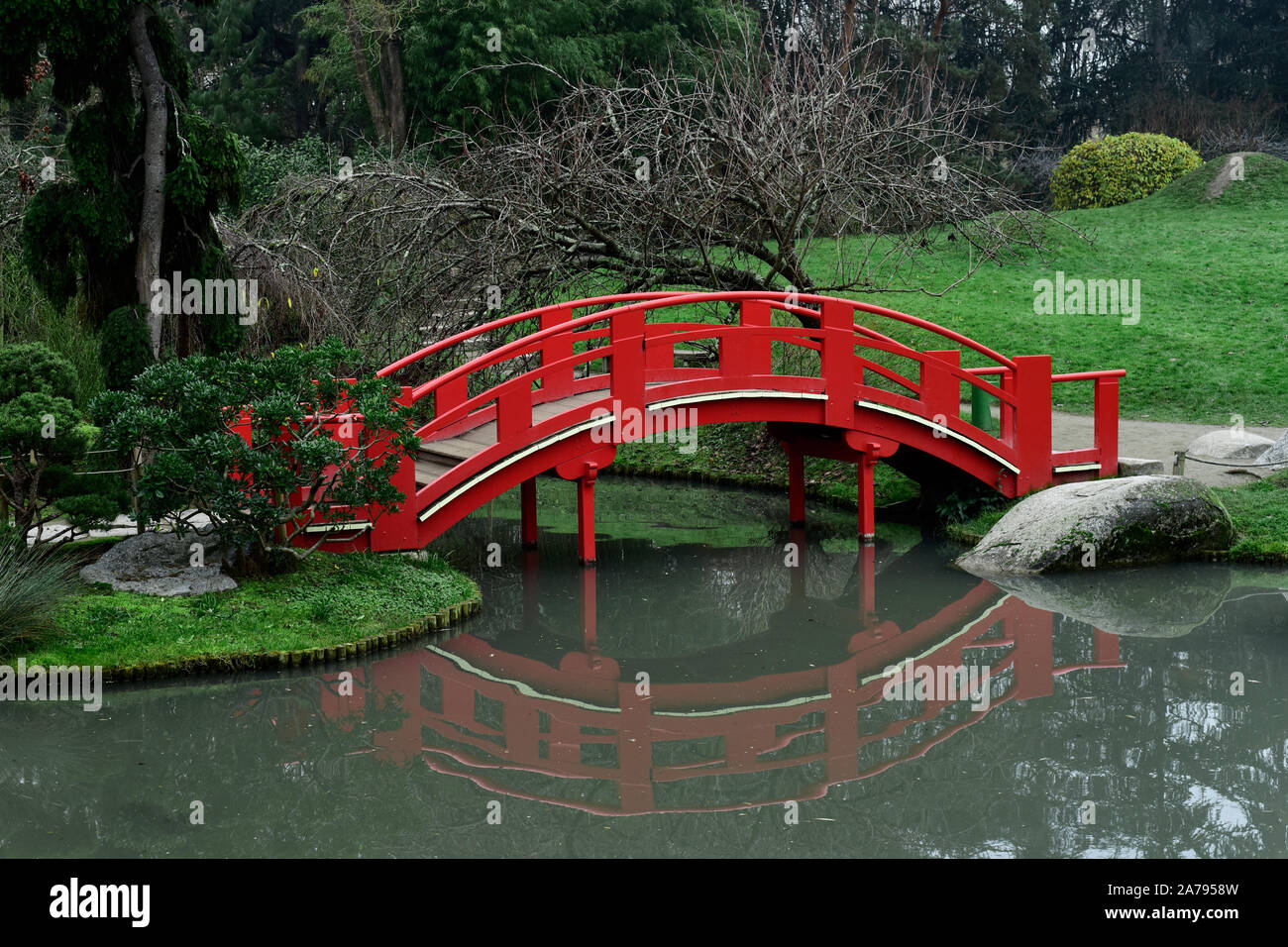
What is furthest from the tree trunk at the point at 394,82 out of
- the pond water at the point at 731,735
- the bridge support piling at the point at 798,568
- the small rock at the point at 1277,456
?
the small rock at the point at 1277,456

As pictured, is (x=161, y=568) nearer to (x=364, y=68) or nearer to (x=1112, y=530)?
(x=1112, y=530)

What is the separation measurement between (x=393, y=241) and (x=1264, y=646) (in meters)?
8.80

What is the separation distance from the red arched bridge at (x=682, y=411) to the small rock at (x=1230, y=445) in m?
1.53

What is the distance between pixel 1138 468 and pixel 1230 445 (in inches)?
62.0

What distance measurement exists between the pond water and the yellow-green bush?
703 inches

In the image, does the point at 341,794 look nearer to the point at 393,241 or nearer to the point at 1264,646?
the point at 1264,646

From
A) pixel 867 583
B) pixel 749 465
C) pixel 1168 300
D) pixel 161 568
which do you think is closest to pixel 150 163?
pixel 161 568

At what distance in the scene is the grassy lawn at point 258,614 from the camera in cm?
800

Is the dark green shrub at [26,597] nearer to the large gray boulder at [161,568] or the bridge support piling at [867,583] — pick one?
the large gray boulder at [161,568]

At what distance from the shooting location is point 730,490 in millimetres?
15789

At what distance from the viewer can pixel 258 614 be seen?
862 centimetres

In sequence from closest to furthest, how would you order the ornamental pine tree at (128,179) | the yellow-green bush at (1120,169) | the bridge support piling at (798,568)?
the ornamental pine tree at (128,179)
the bridge support piling at (798,568)
the yellow-green bush at (1120,169)

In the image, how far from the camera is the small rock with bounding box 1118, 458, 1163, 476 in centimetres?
1274

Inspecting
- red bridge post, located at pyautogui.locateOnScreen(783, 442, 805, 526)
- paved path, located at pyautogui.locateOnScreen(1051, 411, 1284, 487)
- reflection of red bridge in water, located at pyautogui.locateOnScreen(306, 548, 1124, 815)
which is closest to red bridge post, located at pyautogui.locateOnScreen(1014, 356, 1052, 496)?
paved path, located at pyautogui.locateOnScreen(1051, 411, 1284, 487)
